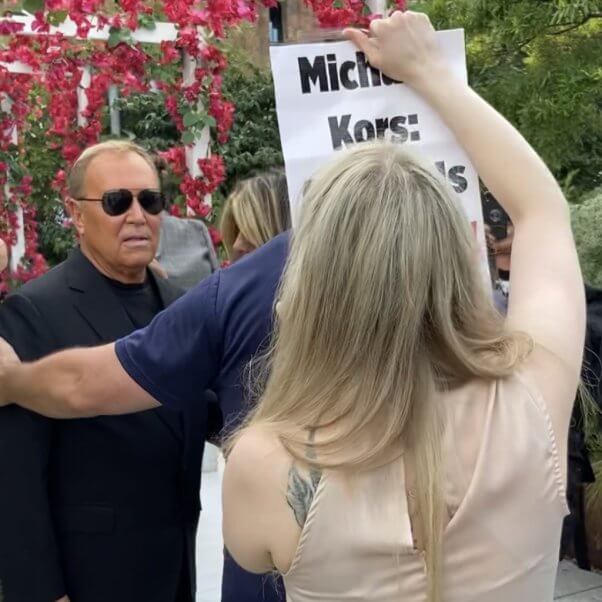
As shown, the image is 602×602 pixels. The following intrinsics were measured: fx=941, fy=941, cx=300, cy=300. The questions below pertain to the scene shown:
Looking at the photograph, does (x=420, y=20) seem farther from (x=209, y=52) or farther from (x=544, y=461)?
(x=209, y=52)

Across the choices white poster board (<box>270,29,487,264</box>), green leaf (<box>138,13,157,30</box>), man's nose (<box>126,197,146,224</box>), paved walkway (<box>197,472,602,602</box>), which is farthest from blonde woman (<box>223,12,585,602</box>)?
green leaf (<box>138,13,157,30</box>)

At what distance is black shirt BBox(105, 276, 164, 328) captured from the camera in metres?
2.54

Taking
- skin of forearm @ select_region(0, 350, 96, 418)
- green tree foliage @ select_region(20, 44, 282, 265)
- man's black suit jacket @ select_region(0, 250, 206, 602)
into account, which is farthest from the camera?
green tree foliage @ select_region(20, 44, 282, 265)

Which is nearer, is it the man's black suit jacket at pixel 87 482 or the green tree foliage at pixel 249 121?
the man's black suit jacket at pixel 87 482

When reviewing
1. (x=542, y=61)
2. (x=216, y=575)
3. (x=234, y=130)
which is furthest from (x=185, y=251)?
(x=234, y=130)

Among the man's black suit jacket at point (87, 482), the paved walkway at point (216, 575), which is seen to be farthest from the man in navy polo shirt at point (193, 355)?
the paved walkway at point (216, 575)

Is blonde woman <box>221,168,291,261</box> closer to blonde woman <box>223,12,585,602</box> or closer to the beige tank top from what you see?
blonde woman <box>223,12,585,602</box>

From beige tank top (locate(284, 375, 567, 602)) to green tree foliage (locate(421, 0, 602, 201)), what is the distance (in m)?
5.09

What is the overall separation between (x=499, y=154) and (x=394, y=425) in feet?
2.04

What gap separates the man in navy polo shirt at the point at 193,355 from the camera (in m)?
1.80

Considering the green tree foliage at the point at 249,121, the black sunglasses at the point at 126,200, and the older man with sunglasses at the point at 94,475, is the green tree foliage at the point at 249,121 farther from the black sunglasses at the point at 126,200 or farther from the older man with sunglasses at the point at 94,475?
the older man with sunglasses at the point at 94,475

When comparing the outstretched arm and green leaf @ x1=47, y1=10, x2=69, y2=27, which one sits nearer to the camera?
the outstretched arm

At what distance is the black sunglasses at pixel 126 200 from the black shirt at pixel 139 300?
210 millimetres

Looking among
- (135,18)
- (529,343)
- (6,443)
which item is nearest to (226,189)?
(135,18)
